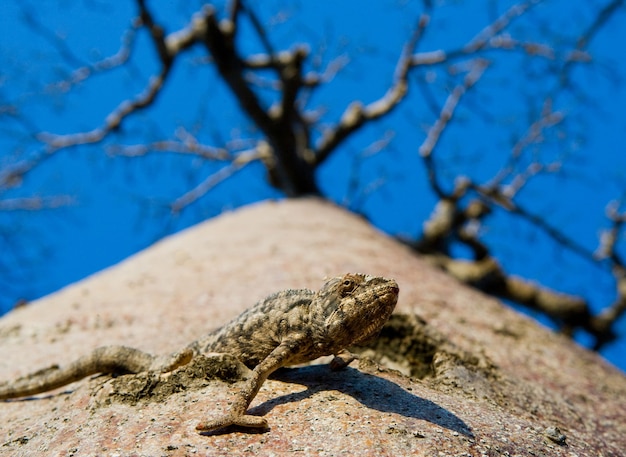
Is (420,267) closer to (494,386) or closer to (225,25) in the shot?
(494,386)

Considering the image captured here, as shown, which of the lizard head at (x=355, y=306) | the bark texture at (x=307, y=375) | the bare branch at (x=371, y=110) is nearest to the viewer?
the bark texture at (x=307, y=375)

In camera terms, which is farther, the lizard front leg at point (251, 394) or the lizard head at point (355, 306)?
the lizard head at point (355, 306)

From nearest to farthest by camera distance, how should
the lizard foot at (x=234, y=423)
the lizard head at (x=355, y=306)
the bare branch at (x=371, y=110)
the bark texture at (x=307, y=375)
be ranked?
1. the lizard foot at (x=234, y=423)
2. the bark texture at (x=307, y=375)
3. the lizard head at (x=355, y=306)
4. the bare branch at (x=371, y=110)

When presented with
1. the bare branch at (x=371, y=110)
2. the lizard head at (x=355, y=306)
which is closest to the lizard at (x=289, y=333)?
the lizard head at (x=355, y=306)

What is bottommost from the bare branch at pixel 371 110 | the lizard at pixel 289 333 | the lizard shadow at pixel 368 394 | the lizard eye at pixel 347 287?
the lizard shadow at pixel 368 394

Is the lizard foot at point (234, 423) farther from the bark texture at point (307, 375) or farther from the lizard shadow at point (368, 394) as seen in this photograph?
the lizard shadow at point (368, 394)

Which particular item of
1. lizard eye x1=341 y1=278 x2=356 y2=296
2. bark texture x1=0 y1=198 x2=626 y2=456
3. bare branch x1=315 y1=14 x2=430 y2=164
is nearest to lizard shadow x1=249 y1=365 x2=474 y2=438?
bark texture x1=0 y1=198 x2=626 y2=456

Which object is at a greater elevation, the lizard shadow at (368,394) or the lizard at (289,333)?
the lizard at (289,333)
